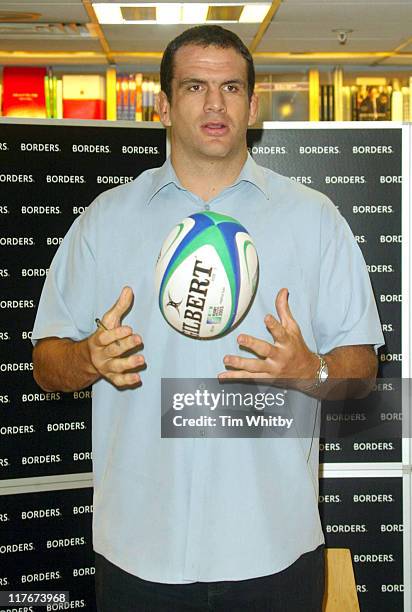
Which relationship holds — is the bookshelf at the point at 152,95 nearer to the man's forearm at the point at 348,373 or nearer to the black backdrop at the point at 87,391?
the black backdrop at the point at 87,391

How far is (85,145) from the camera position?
7.16 feet

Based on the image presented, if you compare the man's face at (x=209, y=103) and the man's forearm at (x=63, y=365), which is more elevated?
the man's face at (x=209, y=103)

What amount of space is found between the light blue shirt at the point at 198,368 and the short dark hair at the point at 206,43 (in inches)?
6.6

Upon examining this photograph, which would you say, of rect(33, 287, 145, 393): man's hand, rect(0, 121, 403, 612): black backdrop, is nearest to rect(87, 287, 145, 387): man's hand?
rect(33, 287, 145, 393): man's hand

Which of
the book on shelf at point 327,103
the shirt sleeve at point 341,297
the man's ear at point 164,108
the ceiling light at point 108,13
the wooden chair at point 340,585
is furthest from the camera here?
the book on shelf at point 327,103

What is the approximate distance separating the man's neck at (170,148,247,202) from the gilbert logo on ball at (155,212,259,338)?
143 mm

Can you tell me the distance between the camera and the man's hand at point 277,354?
4.04 ft

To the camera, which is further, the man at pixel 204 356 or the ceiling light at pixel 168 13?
the ceiling light at pixel 168 13

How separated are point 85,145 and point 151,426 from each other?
941mm

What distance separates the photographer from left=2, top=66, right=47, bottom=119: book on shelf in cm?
493

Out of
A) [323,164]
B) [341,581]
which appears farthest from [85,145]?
[341,581]

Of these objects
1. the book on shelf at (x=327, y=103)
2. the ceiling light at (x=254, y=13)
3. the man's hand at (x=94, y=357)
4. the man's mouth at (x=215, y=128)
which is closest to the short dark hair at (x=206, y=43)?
the man's mouth at (x=215, y=128)

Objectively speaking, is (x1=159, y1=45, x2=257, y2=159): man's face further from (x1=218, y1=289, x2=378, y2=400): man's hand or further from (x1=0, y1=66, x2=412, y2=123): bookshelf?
(x1=0, y1=66, x2=412, y2=123): bookshelf

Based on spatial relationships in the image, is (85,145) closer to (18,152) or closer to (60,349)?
(18,152)
